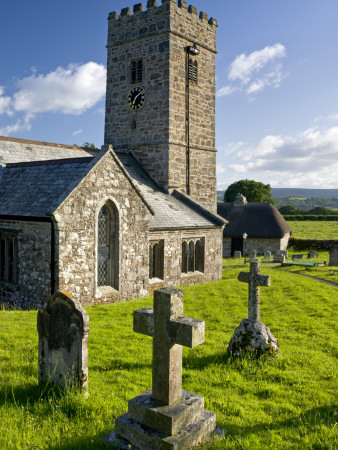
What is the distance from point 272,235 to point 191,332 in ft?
108

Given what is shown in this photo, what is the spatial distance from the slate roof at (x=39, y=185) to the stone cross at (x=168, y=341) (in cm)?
778

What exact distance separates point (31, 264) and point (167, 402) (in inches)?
375

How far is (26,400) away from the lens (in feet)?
18.2

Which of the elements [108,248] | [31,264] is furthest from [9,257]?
[108,248]

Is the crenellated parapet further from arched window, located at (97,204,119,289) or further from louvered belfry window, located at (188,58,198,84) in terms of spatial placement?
arched window, located at (97,204,119,289)

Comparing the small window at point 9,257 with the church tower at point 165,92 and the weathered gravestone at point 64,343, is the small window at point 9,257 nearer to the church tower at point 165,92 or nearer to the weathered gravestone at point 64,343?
the weathered gravestone at point 64,343

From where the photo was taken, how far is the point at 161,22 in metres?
20.1

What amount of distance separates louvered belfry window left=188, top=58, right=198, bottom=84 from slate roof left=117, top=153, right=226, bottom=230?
537 cm

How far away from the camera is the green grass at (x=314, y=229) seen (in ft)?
155

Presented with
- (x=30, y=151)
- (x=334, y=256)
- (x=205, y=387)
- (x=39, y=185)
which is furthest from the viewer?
(x=334, y=256)

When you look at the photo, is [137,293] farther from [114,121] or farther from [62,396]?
[114,121]

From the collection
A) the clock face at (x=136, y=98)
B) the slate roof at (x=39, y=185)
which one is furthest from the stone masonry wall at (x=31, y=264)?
the clock face at (x=136, y=98)

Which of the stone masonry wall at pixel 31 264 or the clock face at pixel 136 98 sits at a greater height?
the clock face at pixel 136 98

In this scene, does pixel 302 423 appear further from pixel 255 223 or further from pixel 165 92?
pixel 255 223
